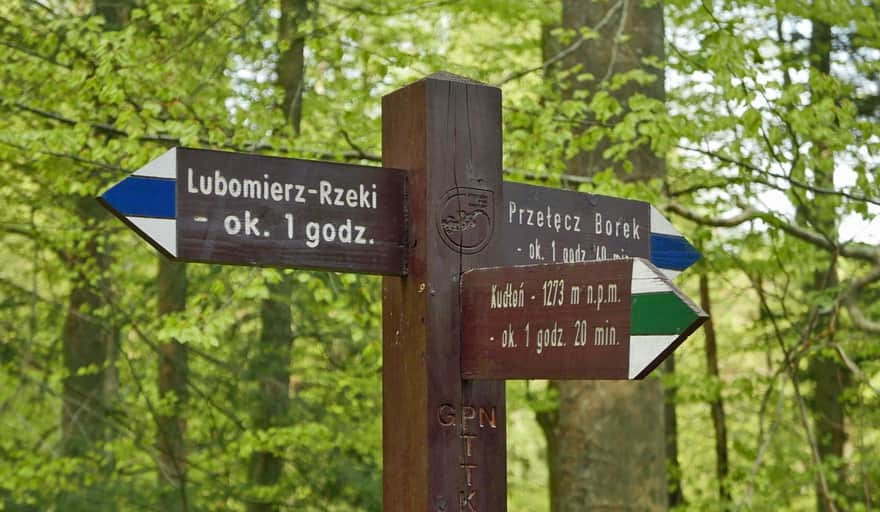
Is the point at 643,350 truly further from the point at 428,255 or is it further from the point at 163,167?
the point at 163,167

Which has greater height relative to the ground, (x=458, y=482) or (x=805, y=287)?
(x=805, y=287)

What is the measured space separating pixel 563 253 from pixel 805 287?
1189 cm

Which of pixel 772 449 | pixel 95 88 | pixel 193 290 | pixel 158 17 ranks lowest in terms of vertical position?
pixel 772 449

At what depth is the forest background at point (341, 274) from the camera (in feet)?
22.7

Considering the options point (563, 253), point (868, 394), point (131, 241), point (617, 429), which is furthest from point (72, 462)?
point (868, 394)

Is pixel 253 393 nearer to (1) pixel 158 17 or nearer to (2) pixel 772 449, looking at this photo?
(1) pixel 158 17

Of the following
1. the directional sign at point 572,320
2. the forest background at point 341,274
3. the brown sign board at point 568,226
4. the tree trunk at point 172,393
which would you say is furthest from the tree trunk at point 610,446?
the tree trunk at point 172,393

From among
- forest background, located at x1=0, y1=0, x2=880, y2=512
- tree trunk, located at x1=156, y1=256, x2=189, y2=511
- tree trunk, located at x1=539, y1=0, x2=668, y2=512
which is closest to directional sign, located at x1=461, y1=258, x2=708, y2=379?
forest background, located at x1=0, y1=0, x2=880, y2=512

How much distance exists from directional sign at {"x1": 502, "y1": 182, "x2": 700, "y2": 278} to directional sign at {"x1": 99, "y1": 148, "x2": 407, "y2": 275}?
0.35 meters

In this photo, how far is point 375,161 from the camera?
7.17 meters

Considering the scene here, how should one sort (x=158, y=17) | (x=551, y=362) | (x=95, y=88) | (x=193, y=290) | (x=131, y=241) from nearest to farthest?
(x=551, y=362), (x=95, y=88), (x=158, y=17), (x=193, y=290), (x=131, y=241)

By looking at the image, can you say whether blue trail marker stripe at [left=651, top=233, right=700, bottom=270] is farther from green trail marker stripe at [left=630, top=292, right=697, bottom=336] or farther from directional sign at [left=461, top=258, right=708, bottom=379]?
green trail marker stripe at [left=630, top=292, right=697, bottom=336]

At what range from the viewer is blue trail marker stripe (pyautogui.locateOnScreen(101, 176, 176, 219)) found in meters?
2.51

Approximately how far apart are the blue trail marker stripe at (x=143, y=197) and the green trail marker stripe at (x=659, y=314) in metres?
1.07
